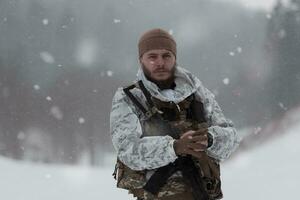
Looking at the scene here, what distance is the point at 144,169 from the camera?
2236 mm

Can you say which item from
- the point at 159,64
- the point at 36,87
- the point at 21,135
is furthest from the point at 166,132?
the point at 36,87

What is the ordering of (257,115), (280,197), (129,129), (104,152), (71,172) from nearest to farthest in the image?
(129,129) → (280,197) → (71,172) → (104,152) → (257,115)

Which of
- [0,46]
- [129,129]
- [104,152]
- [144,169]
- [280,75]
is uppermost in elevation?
[0,46]

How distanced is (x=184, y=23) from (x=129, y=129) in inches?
980

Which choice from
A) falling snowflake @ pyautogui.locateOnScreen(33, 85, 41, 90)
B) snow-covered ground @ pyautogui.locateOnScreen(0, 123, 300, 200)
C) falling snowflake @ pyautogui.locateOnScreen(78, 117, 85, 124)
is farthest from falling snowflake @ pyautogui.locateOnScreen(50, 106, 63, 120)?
snow-covered ground @ pyautogui.locateOnScreen(0, 123, 300, 200)

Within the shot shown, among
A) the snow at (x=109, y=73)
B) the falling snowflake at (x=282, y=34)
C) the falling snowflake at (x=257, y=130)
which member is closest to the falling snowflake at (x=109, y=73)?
the snow at (x=109, y=73)

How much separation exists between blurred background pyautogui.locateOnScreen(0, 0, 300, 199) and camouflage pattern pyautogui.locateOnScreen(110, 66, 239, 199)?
19.9 meters

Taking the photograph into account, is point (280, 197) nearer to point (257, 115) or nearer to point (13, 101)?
point (257, 115)

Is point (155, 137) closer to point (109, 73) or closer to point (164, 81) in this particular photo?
point (164, 81)

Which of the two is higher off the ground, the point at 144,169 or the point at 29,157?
the point at 29,157

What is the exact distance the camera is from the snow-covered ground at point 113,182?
8.11 metres

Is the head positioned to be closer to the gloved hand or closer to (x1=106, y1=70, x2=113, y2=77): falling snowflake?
the gloved hand

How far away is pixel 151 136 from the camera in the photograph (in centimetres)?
221

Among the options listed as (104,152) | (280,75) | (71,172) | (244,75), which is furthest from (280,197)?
(244,75)
